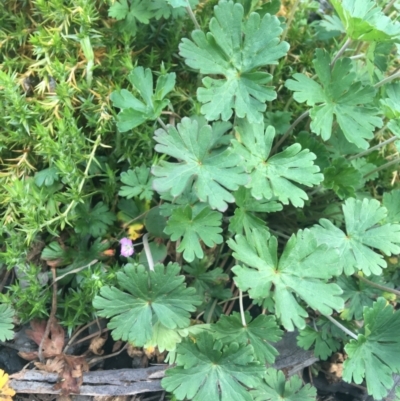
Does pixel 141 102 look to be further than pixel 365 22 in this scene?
Yes

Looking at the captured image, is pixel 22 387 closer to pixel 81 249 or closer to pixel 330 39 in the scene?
pixel 81 249

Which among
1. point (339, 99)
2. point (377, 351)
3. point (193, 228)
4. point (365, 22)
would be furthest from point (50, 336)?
point (365, 22)

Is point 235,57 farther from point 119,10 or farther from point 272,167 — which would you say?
point 119,10

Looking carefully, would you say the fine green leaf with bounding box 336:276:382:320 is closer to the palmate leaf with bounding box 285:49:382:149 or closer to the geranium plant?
the geranium plant

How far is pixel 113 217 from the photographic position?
7.02ft

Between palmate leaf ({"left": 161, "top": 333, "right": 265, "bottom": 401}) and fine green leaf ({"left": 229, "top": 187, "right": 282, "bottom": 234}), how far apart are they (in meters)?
0.46

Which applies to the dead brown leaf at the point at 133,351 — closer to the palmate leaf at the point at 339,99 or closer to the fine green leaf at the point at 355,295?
the fine green leaf at the point at 355,295

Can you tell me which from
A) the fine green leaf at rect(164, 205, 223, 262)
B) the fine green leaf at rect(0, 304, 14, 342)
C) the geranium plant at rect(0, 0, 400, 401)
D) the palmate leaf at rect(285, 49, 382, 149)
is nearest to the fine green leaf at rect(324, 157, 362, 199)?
the geranium plant at rect(0, 0, 400, 401)

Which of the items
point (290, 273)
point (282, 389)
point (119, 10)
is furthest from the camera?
point (119, 10)

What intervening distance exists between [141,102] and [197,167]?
0.37m

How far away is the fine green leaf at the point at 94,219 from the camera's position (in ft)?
6.83

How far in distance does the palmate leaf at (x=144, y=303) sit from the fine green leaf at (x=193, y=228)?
0.36 feet

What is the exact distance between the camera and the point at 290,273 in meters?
1.75

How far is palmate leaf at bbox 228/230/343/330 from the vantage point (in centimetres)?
168
